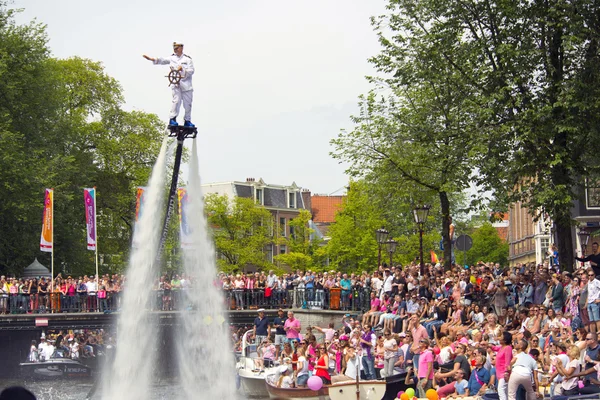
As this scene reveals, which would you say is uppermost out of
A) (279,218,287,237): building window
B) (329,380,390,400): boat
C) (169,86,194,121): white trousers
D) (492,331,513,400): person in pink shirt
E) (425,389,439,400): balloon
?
(279,218,287,237): building window

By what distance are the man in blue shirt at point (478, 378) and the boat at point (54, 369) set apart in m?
26.7

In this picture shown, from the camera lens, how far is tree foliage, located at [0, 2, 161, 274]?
152 feet

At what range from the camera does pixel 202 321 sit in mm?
20141

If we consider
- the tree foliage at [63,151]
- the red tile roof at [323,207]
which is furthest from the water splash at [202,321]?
the red tile roof at [323,207]

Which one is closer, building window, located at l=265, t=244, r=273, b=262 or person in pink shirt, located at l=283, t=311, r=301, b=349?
person in pink shirt, located at l=283, t=311, r=301, b=349

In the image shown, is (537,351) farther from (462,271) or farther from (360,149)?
(360,149)

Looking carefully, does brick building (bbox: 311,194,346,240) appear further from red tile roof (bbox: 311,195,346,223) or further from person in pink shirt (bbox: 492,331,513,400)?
person in pink shirt (bbox: 492,331,513,400)

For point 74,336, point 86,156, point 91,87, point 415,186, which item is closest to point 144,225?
point 415,186

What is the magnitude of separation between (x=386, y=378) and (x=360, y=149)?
57.9 ft

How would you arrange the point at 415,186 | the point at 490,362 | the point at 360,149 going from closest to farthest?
the point at 490,362 < the point at 415,186 < the point at 360,149

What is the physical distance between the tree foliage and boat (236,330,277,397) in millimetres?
17822

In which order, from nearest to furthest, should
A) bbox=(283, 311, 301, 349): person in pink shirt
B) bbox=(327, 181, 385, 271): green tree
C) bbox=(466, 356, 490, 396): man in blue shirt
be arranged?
bbox=(466, 356, 490, 396): man in blue shirt → bbox=(283, 311, 301, 349): person in pink shirt → bbox=(327, 181, 385, 271): green tree

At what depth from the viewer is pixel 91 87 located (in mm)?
62219

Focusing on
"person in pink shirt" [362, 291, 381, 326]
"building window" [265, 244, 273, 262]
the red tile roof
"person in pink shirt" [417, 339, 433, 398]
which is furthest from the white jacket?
the red tile roof
